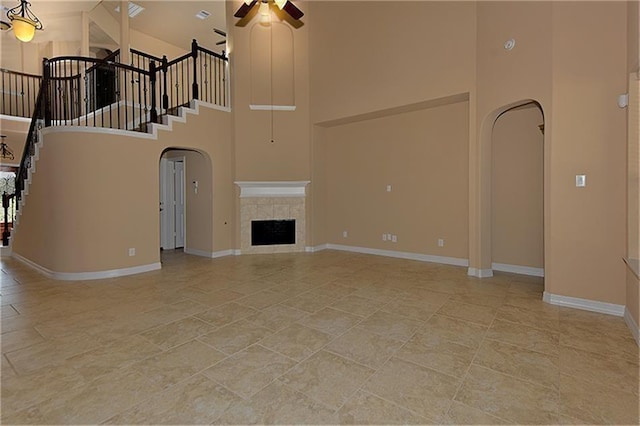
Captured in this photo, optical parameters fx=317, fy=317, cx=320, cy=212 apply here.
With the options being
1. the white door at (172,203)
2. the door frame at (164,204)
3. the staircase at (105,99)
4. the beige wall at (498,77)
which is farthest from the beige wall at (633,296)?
the white door at (172,203)

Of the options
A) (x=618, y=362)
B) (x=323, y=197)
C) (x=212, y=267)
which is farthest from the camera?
(x=323, y=197)

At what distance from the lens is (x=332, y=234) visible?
25.1ft

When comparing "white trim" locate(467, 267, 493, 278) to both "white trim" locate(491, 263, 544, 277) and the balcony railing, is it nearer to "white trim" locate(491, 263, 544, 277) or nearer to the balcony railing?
"white trim" locate(491, 263, 544, 277)

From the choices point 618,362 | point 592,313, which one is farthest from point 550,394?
point 592,313

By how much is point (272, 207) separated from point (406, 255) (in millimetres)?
3050

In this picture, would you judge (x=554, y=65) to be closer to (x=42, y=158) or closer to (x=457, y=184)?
(x=457, y=184)

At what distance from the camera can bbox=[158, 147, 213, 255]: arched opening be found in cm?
679

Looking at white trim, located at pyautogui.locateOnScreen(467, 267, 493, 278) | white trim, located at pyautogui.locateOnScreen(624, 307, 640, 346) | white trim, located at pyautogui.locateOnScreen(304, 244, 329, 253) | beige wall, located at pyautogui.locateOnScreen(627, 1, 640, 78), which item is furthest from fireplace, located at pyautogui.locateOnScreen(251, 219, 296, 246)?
beige wall, located at pyautogui.locateOnScreen(627, 1, 640, 78)

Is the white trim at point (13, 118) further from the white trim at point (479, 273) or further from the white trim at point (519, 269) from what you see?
the white trim at point (519, 269)

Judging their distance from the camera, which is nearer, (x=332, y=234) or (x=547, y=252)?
(x=547, y=252)

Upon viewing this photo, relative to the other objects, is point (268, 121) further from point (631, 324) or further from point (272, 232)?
point (631, 324)

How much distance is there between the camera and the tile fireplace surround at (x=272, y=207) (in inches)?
273

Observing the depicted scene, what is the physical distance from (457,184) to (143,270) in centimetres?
571

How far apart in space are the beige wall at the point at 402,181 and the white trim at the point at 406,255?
78 mm
